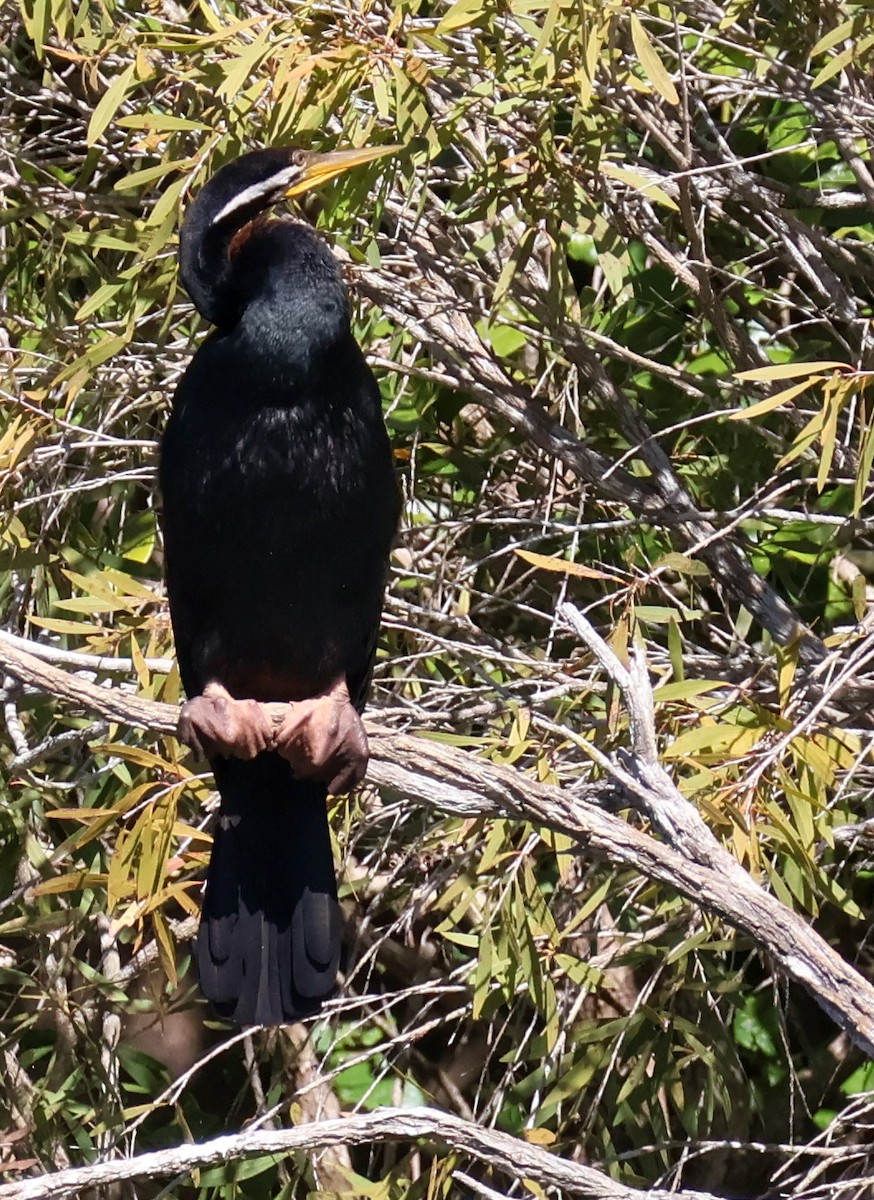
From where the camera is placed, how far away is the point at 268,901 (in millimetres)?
2592

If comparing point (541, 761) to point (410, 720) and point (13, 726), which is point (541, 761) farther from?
point (13, 726)

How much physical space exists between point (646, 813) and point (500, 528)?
5.11ft

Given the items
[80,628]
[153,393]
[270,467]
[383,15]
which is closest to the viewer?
[270,467]

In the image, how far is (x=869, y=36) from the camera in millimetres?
2520

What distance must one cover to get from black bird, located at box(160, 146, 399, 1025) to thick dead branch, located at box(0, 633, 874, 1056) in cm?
29

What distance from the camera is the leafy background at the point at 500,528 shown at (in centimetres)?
268

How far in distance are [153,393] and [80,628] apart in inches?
32.3

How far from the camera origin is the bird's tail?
254 centimetres

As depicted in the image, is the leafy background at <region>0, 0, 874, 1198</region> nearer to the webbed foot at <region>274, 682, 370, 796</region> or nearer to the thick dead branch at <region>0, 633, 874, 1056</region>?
the webbed foot at <region>274, 682, 370, 796</region>

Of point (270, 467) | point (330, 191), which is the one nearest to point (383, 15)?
point (330, 191)

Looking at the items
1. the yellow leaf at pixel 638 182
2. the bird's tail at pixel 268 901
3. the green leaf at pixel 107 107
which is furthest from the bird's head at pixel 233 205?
the bird's tail at pixel 268 901

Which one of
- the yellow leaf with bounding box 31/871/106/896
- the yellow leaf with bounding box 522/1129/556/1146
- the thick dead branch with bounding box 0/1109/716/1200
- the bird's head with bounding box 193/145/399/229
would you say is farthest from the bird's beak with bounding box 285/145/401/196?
the yellow leaf with bounding box 522/1129/556/1146

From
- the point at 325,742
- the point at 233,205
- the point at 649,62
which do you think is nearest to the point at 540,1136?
the point at 325,742

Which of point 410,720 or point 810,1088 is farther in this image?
point 810,1088
